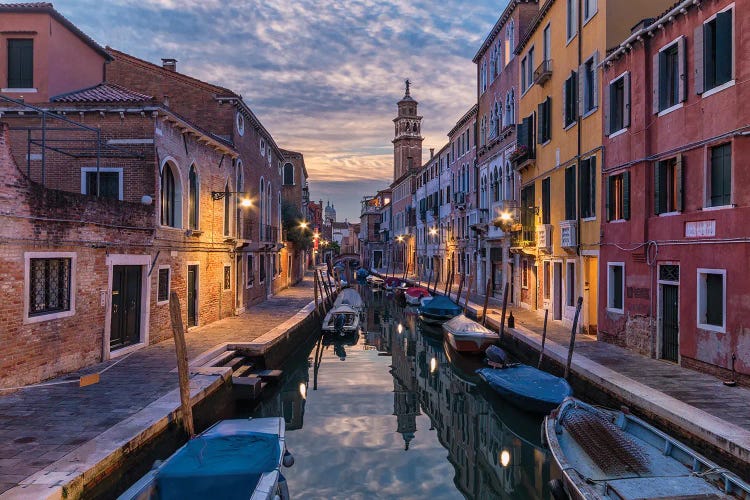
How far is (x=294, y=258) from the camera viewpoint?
131ft

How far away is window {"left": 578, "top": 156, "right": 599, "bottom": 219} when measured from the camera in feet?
51.0

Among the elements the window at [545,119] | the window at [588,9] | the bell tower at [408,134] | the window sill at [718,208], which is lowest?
the window sill at [718,208]

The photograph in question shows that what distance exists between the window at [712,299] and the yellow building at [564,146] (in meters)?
4.39

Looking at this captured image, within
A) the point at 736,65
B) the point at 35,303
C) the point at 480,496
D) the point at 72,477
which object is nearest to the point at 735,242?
the point at 736,65

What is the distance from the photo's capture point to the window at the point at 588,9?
605 inches

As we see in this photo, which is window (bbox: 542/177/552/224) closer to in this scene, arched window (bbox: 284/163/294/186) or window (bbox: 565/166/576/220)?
window (bbox: 565/166/576/220)

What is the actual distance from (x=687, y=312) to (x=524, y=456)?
15.5 ft

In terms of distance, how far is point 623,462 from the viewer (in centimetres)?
668

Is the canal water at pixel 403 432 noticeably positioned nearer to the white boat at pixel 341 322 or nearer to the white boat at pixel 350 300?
the white boat at pixel 341 322

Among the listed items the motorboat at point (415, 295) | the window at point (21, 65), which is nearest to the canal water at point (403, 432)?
the window at point (21, 65)

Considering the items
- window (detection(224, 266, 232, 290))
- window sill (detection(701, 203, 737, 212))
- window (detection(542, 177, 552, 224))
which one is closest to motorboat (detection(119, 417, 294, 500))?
window sill (detection(701, 203, 737, 212))

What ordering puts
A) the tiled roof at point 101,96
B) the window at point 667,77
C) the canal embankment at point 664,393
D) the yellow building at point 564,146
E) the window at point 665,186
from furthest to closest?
the yellow building at point 564,146, the tiled roof at point 101,96, the window at point 665,186, the window at point 667,77, the canal embankment at point 664,393

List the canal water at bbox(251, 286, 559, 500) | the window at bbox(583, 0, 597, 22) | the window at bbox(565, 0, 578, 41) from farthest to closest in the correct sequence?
1. the window at bbox(565, 0, 578, 41)
2. the window at bbox(583, 0, 597, 22)
3. the canal water at bbox(251, 286, 559, 500)

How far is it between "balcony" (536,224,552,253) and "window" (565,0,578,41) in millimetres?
6015
